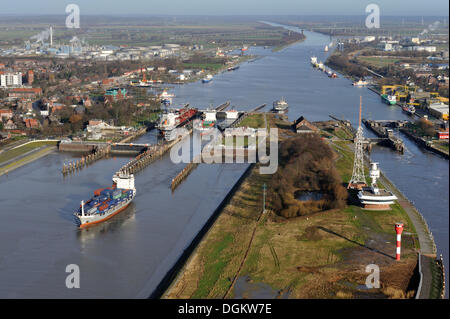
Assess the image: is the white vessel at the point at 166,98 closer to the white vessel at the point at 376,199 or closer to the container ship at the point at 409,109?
the container ship at the point at 409,109

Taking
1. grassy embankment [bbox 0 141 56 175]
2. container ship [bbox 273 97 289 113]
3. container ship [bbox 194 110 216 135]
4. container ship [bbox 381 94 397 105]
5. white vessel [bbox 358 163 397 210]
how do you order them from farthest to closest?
container ship [bbox 381 94 397 105], container ship [bbox 273 97 289 113], container ship [bbox 194 110 216 135], grassy embankment [bbox 0 141 56 175], white vessel [bbox 358 163 397 210]

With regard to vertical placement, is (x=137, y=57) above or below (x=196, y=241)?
above

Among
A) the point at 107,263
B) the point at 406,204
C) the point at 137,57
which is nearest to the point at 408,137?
the point at 406,204

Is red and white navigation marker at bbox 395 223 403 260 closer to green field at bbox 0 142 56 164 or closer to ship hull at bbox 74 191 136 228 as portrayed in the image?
ship hull at bbox 74 191 136 228

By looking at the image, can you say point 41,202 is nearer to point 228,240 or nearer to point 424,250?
point 228,240

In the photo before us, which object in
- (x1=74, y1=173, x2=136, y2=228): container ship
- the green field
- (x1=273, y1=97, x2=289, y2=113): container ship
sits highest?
(x1=273, y1=97, x2=289, y2=113): container ship

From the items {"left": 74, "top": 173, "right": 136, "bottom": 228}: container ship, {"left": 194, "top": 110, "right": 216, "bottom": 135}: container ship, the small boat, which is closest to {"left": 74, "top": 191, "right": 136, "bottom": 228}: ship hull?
{"left": 74, "top": 173, "right": 136, "bottom": 228}: container ship
